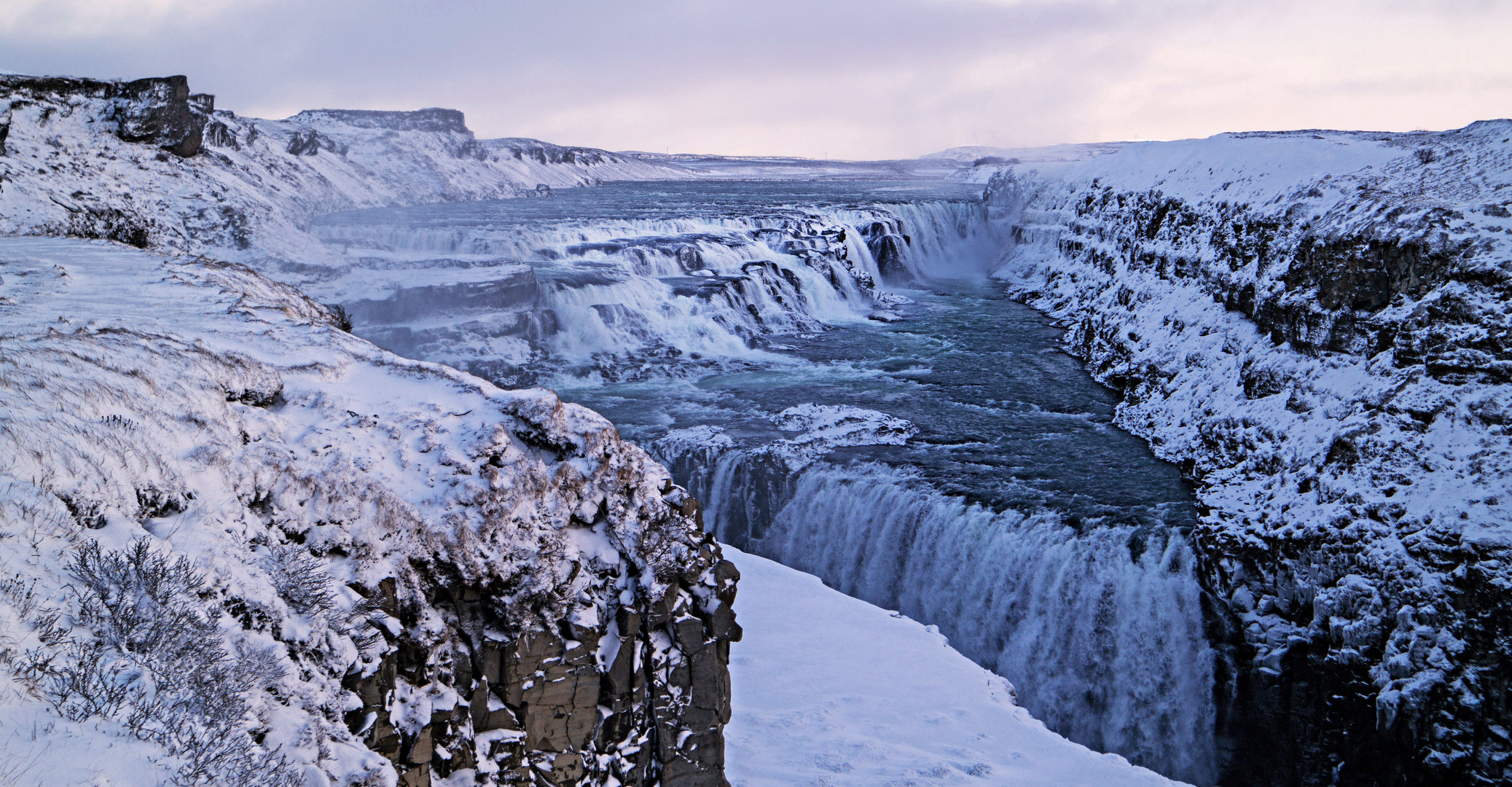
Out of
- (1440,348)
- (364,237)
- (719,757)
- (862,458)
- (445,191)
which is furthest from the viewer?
(445,191)

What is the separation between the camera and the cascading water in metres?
13.2

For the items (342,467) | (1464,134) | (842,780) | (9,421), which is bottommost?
(842,780)

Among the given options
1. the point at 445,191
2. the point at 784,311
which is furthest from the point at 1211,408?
the point at 445,191

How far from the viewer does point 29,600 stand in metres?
4.54

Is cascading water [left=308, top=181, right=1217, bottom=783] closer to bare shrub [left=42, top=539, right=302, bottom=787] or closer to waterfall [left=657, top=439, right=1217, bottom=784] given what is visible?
waterfall [left=657, top=439, right=1217, bottom=784]

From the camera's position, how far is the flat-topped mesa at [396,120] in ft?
265

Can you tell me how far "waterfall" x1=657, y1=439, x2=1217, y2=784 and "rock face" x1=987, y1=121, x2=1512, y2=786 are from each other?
1.97 feet

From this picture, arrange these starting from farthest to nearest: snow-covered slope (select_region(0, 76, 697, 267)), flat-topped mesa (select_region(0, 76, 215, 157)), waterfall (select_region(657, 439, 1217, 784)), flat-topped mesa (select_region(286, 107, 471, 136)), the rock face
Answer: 1. flat-topped mesa (select_region(286, 107, 471, 136))
2. flat-topped mesa (select_region(0, 76, 215, 157))
3. snow-covered slope (select_region(0, 76, 697, 267))
4. waterfall (select_region(657, 439, 1217, 784))
5. the rock face

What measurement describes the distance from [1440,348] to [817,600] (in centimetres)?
1000

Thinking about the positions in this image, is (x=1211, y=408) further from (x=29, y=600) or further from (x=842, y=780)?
(x=29, y=600)

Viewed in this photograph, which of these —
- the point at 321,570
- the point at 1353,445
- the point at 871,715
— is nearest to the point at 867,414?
the point at 1353,445

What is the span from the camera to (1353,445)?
1349 cm

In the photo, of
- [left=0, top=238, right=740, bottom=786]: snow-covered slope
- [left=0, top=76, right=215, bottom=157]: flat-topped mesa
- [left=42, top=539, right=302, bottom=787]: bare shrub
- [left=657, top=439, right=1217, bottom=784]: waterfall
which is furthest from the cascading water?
[left=42, top=539, right=302, bottom=787]: bare shrub

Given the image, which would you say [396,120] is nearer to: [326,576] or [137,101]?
[137,101]
